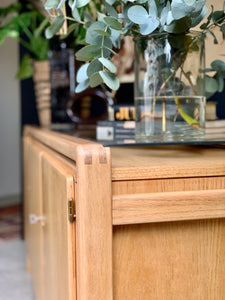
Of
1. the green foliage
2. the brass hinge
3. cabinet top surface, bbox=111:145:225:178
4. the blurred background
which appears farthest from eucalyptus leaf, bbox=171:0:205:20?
the blurred background

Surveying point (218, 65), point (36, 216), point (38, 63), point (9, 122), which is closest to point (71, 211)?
point (218, 65)

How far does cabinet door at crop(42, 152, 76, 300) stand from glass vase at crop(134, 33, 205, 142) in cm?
19

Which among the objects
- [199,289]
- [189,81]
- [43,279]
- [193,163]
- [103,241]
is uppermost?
[189,81]

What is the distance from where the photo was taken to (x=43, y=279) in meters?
1.17

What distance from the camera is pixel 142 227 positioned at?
660mm

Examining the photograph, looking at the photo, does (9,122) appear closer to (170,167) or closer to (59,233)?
(59,233)

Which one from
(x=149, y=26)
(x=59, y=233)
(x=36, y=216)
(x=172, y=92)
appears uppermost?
(x=149, y=26)

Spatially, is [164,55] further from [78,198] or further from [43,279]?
[43,279]

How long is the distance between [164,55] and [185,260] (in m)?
0.38

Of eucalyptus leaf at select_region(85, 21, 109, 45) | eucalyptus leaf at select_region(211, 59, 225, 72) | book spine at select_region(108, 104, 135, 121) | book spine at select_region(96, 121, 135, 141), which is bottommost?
book spine at select_region(96, 121, 135, 141)

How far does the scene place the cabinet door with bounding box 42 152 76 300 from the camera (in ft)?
2.21

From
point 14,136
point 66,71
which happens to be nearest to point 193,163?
point 66,71

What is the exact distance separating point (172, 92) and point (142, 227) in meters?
0.30

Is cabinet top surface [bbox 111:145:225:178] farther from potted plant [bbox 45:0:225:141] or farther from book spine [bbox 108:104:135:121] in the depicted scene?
book spine [bbox 108:104:135:121]
